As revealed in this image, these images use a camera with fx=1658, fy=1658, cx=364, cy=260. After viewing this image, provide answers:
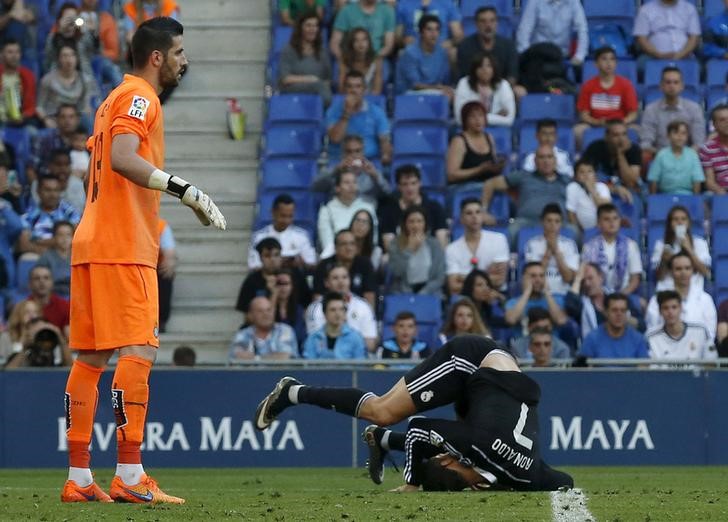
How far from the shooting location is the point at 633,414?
13.4 metres

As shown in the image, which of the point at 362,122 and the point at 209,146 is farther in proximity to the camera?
the point at 209,146

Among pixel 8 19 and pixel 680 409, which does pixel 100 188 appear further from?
pixel 8 19

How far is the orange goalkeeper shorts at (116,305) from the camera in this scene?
7844 millimetres

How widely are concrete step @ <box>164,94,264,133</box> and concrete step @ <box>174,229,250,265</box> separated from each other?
63.8 inches

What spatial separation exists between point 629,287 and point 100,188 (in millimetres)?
8187

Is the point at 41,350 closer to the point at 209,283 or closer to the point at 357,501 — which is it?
the point at 209,283

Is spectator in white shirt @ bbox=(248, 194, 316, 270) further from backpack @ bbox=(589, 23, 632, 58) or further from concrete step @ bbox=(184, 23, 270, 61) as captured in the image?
backpack @ bbox=(589, 23, 632, 58)

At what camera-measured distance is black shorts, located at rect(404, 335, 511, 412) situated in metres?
9.26

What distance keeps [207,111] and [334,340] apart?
4.94 m

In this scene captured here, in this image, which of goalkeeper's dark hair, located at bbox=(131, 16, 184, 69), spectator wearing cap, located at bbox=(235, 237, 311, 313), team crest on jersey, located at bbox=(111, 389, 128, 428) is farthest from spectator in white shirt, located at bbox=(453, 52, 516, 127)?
team crest on jersey, located at bbox=(111, 389, 128, 428)

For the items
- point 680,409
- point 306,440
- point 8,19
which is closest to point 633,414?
point 680,409

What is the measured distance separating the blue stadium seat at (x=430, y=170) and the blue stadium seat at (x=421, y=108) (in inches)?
20.1

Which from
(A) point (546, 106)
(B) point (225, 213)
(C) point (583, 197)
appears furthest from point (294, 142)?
(C) point (583, 197)

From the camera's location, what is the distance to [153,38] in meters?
8.09
